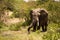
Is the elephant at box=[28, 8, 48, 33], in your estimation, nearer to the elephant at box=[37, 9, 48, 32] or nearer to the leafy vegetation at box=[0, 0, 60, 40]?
the elephant at box=[37, 9, 48, 32]

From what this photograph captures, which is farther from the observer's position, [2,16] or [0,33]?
[2,16]

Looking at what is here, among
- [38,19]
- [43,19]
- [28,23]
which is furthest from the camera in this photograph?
[28,23]

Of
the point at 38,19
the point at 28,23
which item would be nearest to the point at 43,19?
the point at 38,19

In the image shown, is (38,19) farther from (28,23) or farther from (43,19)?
(28,23)

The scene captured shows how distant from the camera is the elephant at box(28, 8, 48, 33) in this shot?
15589mm

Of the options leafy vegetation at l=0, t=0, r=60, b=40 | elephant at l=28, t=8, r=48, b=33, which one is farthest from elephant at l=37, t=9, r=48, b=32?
leafy vegetation at l=0, t=0, r=60, b=40

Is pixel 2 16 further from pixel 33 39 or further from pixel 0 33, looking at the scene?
pixel 33 39

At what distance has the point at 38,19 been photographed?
16.0 meters

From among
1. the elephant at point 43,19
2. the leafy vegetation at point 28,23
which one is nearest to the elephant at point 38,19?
the elephant at point 43,19

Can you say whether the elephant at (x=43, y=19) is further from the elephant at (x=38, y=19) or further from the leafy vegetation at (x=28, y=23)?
the leafy vegetation at (x=28, y=23)

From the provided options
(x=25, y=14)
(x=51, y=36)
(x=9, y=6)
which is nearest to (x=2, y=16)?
(x=25, y=14)

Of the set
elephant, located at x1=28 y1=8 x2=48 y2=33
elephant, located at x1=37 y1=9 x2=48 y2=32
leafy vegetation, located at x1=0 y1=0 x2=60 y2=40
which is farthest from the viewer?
elephant, located at x1=37 y1=9 x2=48 y2=32

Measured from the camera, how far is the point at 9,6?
81.4 ft

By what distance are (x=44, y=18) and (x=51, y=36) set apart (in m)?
3.91
